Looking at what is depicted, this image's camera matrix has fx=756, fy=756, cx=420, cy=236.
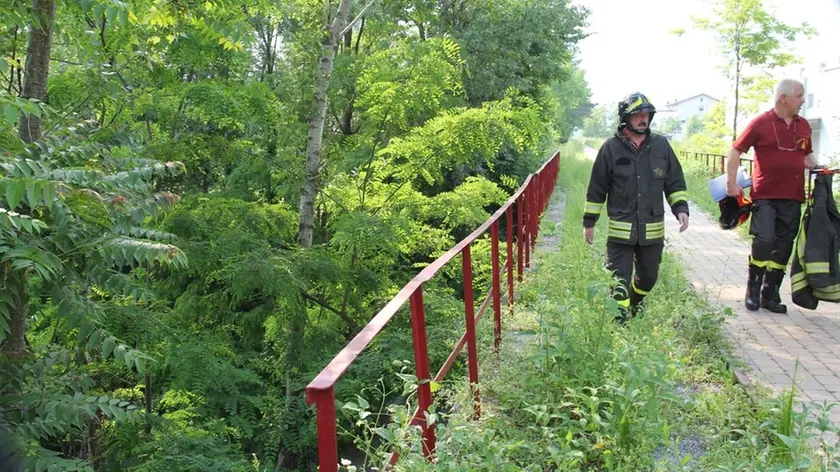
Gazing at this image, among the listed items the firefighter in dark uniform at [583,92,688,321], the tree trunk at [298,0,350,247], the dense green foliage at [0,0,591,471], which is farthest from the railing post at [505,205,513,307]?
the tree trunk at [298,0,350,247]

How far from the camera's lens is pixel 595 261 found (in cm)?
719

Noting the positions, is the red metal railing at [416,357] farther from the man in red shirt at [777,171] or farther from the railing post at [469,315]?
the man in red shirt at [777,171]

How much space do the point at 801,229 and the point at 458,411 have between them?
13.5ft

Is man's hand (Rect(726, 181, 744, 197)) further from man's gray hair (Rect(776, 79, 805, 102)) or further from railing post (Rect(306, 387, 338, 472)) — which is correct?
railing post (Rect(306, 387, 338, 472))

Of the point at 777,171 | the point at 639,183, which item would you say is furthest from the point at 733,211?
the point at 639,183

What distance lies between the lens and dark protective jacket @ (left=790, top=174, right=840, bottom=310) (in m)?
6.31

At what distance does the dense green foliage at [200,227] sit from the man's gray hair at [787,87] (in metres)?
3.14

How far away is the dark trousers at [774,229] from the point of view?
6.62 meters

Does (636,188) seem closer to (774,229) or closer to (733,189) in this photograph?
(733,189)

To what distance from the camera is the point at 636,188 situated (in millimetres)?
5793

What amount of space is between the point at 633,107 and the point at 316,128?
4264mm

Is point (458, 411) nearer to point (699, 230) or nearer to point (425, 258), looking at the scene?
point (425, 258)

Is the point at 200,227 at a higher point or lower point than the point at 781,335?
higher

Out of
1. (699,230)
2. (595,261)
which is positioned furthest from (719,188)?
(699,230)
